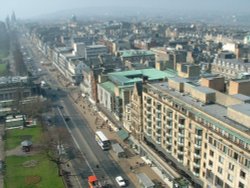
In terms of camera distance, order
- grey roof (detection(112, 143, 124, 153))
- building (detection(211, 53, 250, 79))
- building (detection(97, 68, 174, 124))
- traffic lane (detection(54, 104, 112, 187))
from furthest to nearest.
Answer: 1. building (detection(211, 53, 250, 79))
2. building (detection(97, 68, 174, 124))
3. grey roof (detection(112, 143, 124, 153))
4. traffic lane (detection(54, 104, 112, 187))

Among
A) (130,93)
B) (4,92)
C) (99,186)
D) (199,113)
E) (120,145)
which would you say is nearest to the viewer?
(199,113)

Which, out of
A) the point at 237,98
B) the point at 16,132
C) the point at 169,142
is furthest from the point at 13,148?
the point at 237,98

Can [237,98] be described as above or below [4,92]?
above

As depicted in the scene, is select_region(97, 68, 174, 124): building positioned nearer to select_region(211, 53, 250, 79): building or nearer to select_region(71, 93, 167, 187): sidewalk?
select_region(71, 93, 167, 187): sidewalk

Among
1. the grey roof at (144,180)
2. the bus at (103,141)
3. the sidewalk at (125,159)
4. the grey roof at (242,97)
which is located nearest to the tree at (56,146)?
the bus at (103,141)

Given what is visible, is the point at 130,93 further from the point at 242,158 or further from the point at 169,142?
the point at 242,158

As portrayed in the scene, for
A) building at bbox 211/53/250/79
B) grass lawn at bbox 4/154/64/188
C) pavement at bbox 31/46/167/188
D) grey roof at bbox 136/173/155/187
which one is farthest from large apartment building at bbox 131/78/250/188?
building at bbox 211/53/250/79
